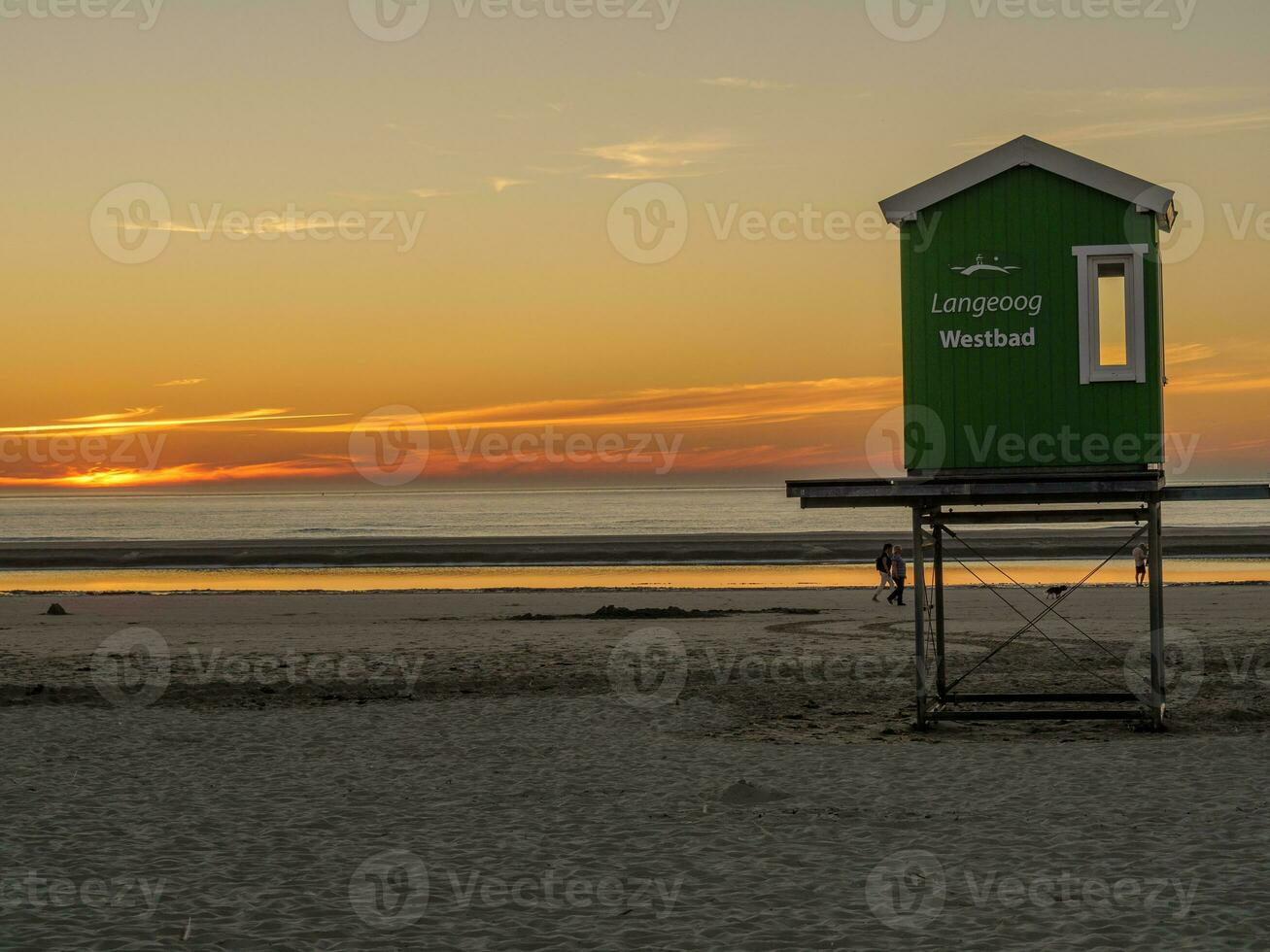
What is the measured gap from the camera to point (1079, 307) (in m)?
16.1

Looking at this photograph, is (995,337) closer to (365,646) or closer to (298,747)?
(298,747)

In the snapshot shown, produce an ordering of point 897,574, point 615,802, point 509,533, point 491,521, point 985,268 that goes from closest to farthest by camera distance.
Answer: point 615,802
point 985,268
point 897,574
point 509,533
point 491,521

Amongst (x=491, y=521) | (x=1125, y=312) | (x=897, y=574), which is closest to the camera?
(x=1125, y=312)

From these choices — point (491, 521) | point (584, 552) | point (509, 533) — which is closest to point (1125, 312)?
point (584, 552)

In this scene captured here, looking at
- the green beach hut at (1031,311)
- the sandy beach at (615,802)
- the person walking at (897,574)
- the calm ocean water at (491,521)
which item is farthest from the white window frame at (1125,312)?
the calm ocean water at (491,521)

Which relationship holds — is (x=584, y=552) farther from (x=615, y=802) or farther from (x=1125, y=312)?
(x=615, y=802)

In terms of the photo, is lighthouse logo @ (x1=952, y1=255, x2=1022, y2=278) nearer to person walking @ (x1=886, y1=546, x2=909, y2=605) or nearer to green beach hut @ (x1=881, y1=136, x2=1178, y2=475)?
green beach hut @ (x1=881, y1=136, x2=1178, y2=475)

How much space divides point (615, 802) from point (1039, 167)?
960 centimetres

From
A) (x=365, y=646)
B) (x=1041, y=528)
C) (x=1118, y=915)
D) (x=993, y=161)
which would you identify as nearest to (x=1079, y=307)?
(x=993, y=161)

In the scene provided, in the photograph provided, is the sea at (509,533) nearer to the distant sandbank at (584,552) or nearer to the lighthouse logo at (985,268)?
the distant sandbank at (584,552)

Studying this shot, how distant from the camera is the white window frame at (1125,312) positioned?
1603cm

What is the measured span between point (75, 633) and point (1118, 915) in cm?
2796

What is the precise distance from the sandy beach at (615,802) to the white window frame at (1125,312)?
16.0ft

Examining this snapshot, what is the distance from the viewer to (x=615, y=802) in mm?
13953
